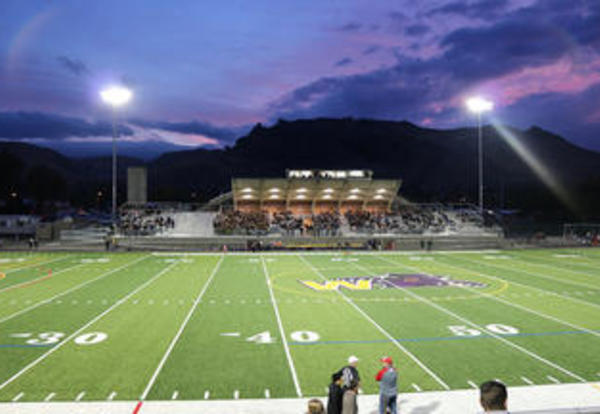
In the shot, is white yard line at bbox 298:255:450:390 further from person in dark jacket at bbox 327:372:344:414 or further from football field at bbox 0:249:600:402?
person in dark jacket at bbox 327:372:344:414

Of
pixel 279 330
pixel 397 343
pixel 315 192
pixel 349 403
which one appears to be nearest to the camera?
Answer: pixel 349 403

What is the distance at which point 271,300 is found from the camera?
17.7 meters

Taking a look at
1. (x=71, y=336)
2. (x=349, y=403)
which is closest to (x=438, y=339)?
(x=349, y=403)

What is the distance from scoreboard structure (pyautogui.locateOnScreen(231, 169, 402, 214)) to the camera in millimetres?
53812

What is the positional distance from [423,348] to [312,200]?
4866 centimetres

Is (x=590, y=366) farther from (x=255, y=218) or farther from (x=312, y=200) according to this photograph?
(x=312, y=200)

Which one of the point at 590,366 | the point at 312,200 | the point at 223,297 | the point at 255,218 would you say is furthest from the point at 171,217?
the point at 590,366

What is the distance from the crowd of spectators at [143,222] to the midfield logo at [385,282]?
2637cm

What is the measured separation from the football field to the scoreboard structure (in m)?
28.5

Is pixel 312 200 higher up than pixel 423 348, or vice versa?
pixel 312 200

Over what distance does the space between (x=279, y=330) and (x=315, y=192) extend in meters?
44.6

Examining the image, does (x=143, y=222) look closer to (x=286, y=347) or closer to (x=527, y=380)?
(x=286, y=347)

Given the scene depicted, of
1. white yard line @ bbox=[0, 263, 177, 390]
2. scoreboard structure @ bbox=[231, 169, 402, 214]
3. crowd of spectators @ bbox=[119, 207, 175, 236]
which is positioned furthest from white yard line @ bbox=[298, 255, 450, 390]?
scoreboard structure @ bbox=[231, 169, 402, 214]

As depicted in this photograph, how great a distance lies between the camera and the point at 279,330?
1323 centimetres
